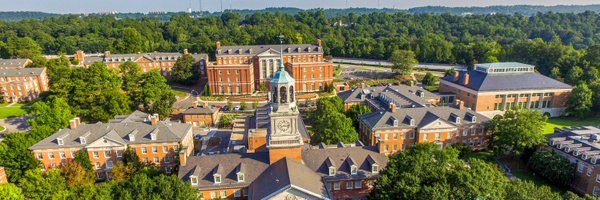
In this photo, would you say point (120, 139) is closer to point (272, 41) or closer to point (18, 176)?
point (18, 176)

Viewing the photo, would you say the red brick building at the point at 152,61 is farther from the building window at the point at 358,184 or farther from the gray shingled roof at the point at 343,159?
the building window at the point at 358,184

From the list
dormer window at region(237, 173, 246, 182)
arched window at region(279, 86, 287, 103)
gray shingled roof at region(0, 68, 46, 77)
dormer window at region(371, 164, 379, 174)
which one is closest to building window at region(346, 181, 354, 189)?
dormer window at region(371, 164, 379, 174)

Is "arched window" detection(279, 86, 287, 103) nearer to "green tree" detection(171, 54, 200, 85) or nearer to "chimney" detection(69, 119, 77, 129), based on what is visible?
"chimney" detection(69, 119, 77, 129)

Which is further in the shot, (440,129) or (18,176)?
(440,129)

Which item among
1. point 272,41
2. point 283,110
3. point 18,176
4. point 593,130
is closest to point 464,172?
point 283,110

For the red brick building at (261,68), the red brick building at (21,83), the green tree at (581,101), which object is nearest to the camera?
the green tree at (581,101)

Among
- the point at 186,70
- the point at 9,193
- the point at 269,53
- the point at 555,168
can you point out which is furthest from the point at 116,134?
the point at 555,168

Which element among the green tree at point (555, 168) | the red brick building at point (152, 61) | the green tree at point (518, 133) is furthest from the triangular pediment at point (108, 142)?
the red brick building at point (152, 61)
